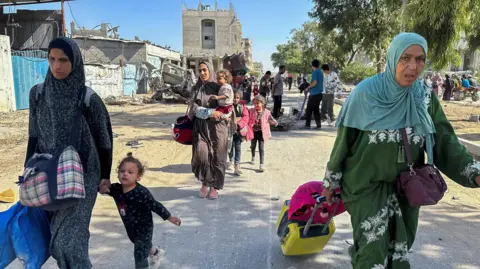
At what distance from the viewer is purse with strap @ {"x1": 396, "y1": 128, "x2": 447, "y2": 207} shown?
207 centimetres

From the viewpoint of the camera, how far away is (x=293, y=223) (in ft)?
9.86

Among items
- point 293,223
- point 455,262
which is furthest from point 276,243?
point 455,262

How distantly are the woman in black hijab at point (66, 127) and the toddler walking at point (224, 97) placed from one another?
7.94 feet

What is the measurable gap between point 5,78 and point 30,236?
14.1 metres

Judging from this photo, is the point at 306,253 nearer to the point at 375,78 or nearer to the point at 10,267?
the point at 375,78

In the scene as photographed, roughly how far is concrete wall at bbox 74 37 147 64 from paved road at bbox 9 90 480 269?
26409 mm

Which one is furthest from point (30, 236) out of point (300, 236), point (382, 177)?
point (382, 177)

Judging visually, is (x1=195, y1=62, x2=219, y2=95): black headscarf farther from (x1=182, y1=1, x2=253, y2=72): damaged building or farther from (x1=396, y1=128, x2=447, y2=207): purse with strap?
(x1=182, y1=1, x2=253, y2=72): damaged building

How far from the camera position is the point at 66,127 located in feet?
7.34

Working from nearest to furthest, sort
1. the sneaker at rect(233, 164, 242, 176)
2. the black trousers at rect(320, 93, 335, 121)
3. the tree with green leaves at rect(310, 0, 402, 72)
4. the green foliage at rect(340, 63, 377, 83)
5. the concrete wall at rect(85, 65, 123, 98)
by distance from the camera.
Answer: the sneaker at rect(233, 164, 242, 176) → the black trousers at rect(320, 93, 335, 121) → the tree with green leaves at rect(310, 0, 402, 72) → the concrete wall at rect(85, 65, 123, 98) → the green foliage at rect(340, 63, 377, 83)

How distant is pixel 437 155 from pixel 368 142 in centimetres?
53

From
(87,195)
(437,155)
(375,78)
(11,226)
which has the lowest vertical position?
(11,226)

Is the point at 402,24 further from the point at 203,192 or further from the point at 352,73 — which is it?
the point at 352,73

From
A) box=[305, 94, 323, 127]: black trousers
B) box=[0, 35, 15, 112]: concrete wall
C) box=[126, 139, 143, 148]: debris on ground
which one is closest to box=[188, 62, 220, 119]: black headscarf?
box=[126, 139, 143, 148]: debris on ground
